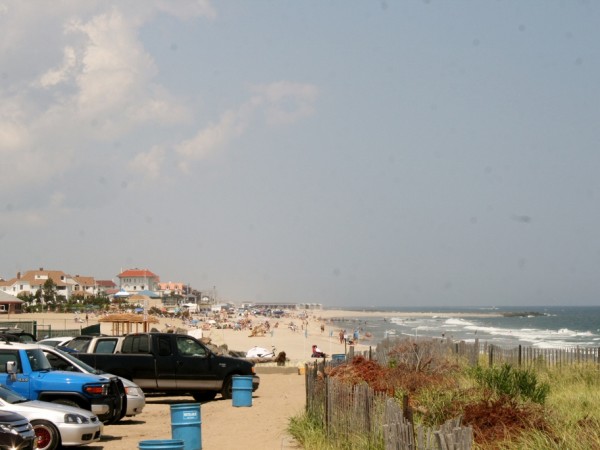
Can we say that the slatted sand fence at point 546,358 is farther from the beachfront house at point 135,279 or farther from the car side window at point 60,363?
the beachfront house at point 135,279

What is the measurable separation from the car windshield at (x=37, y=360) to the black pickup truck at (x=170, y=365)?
5315mm

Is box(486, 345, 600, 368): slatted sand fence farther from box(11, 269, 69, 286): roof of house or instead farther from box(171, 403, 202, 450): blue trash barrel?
box(11, 269, 69, 286): roof of house

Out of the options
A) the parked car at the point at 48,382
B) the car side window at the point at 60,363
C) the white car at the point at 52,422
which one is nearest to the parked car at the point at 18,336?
the car side window at the point at 60,363

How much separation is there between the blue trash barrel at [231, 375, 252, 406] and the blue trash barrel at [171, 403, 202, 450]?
24.1 ft

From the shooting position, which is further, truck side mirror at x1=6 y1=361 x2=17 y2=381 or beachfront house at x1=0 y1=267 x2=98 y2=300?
beachfront house at x1=0 y1=267 x2=98 y2=300

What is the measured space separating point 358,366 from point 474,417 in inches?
320

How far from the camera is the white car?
1390 centimetres

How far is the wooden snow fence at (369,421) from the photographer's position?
852cm

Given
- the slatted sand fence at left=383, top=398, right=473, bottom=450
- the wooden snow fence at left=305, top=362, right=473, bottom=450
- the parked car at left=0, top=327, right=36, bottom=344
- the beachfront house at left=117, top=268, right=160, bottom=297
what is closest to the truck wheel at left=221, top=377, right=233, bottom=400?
the parked car at left=0, top=327, right=36, bottom=344

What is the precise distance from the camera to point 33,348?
16.9 metres

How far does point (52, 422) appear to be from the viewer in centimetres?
1406

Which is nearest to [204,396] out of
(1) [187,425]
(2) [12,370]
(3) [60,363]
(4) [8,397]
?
(3) [60,363]

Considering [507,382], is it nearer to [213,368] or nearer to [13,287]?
[213,368]

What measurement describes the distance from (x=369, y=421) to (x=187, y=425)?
11.3 ft
